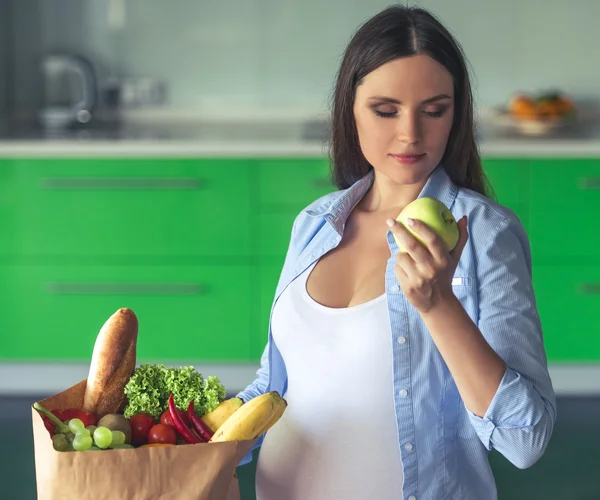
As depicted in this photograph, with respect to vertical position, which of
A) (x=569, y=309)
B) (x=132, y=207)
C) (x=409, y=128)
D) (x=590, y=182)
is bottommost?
(x=569, y=309)

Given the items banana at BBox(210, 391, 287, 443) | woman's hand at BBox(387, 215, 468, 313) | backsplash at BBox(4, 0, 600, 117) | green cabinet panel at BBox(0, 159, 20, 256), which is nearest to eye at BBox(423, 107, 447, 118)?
woman's hand at BBox(387, 215, 468, 313)

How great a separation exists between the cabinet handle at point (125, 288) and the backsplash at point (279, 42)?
0.96 meters

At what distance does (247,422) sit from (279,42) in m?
3.38

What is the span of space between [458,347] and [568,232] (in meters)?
2.65

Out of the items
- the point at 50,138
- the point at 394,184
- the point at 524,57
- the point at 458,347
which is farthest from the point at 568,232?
the point at 458,347

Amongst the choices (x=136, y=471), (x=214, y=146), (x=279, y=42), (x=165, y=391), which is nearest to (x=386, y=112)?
(x=165, y=391)

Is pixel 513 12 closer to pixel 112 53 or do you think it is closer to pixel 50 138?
pixel 112 53

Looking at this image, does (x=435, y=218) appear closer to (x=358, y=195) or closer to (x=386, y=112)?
(x=386, y=112)

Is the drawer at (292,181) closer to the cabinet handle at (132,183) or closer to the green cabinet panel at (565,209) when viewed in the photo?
the cabinet handle at (132,183)

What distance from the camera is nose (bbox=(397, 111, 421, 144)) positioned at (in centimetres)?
124

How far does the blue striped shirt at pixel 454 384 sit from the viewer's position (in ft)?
3.81

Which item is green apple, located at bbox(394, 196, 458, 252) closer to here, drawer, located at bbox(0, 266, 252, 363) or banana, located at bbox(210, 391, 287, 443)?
banana, located at bbox(210, 391, 287, 443)

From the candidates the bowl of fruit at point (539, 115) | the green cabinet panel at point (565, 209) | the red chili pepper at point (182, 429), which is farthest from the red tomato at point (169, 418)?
the bowl of fruit at point (539, 115)

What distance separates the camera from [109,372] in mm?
1128
